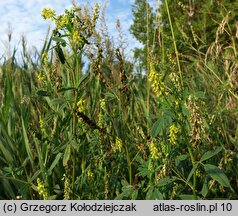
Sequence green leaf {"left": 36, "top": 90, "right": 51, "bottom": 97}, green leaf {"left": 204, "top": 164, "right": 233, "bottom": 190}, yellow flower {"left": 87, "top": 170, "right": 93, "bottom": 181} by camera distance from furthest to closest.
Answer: yellow flower {"left": 87, "top": 170, "right": 93, "bottom": 181} → green leaf {"left": 36, "top": 90, "right": 51, "bottom": 97} → green leaf {"left": 204, "top": 164, "right": 233, "bottom": 190}

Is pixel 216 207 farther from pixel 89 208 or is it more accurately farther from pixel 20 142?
pixel 20 142

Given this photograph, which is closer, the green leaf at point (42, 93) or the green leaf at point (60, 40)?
the green leaf at point (60, 40)

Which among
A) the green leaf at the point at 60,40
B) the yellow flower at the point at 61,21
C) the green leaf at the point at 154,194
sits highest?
the yellow flower at the point at 61,21

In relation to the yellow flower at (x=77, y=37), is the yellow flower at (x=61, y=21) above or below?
above

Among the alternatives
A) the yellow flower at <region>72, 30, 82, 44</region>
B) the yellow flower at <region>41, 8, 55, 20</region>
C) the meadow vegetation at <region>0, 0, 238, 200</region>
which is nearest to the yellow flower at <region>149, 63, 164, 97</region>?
the meadow vegetation at <region>0, 0, 238, 200</region>

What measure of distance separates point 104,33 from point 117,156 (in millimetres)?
1153

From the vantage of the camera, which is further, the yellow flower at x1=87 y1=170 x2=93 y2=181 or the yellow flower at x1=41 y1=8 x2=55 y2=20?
the yellow flower at x1=87 y1=170 x2=93 y2=181

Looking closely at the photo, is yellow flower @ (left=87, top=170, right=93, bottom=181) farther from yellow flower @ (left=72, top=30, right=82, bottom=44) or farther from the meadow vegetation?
yellow flower @ (left=72, top=30, right=82, bottom=44)

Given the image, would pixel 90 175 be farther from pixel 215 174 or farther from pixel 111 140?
pixel 215 174

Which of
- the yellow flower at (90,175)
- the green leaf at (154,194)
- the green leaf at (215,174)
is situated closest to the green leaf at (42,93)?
the yellow flower at (90,175)

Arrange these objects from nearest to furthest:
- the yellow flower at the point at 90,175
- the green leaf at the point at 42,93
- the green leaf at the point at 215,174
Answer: the green leaf at the point at 215,174 → the green leaf at the point at 42,93 → the yellow flower at the point at 90,175

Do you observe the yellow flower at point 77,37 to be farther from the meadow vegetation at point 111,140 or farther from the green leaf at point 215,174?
the green leaf at point 215,174

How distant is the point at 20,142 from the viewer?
2.63 meters

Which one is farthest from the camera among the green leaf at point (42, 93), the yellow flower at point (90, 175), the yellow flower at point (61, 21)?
the yellow flower at point (90, 175)
